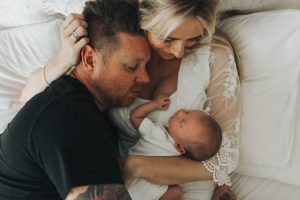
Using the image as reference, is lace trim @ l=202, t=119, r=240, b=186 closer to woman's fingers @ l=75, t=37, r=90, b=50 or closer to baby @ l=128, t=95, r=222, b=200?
baby @ l=128, t=95, r=222, b=200

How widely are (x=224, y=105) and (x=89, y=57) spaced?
0.48 m

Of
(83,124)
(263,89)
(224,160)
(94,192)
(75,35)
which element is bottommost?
(224,160)

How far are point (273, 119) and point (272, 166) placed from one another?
→ 0.18m

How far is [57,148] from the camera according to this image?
0.98 m

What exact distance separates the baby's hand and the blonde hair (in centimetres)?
24

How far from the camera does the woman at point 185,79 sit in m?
1.22

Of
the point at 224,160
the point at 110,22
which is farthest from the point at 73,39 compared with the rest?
the point at 224,160

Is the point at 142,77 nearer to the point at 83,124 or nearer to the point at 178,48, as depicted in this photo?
the point at 178,48

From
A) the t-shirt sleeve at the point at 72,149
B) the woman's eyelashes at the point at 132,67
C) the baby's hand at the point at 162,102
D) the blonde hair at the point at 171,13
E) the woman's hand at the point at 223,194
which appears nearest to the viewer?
the t-shirt sleeve at the point at 72,149

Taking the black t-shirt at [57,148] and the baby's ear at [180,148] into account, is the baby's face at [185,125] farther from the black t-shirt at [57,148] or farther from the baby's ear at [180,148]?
the black t-shirt at [57,148]

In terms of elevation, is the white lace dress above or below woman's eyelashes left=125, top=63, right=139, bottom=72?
below

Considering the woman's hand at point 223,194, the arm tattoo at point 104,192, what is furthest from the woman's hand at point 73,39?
the woman's hand at point 223,194

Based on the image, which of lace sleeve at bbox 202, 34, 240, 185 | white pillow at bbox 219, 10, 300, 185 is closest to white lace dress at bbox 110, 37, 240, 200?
lace sleeve at bbox 202, 34, 240, 185

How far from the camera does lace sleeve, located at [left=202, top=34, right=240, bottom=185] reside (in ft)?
4.32
